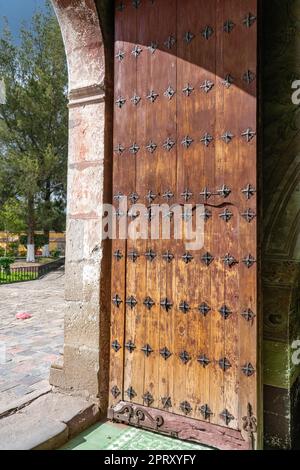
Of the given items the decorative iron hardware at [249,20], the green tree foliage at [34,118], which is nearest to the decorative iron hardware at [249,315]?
the decorative iron hardware at [249,20]

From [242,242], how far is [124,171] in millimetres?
970

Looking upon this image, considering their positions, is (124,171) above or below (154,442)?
above

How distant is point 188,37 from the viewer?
2.27 meters

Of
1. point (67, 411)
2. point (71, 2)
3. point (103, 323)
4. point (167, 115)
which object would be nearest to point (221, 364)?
point (103, 323)

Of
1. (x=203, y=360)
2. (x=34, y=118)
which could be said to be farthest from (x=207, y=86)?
(x=34, y=118)

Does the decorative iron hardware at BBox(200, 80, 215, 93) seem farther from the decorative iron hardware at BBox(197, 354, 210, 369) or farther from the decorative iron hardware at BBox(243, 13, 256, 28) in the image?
the decorative iron hardware at BBox(197, 354, 210, 369)

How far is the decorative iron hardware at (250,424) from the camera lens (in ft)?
6.42

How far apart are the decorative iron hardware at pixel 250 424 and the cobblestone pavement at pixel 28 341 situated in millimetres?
1629

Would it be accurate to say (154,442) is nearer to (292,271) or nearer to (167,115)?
(292,271)

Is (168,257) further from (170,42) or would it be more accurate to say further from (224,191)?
(170,42)

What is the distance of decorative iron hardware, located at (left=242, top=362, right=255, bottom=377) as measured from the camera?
78.4 inches

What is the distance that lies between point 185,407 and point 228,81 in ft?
6.70

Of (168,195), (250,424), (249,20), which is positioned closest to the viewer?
(250,424)

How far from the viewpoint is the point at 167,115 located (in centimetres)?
234
